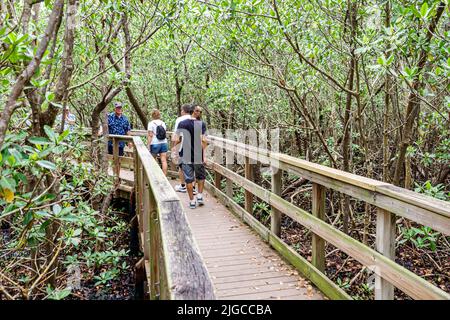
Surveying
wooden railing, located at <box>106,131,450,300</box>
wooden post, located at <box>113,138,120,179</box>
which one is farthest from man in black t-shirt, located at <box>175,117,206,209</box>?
wooden post, located at <box>113,138,120,179</box>

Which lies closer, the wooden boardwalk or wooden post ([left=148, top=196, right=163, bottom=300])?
wooden post ([left=148, top=196, right=163, bottom=300])

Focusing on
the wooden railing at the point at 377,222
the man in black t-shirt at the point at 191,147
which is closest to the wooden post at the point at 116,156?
the man in black t-shirt at the point at 191,147

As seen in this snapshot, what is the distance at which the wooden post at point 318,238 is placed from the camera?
12.0 feet

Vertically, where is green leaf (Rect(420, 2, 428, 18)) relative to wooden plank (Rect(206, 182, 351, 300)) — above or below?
above

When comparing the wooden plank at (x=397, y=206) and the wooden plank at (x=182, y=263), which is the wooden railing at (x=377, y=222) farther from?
the wooden plank at (x=182, y=263)

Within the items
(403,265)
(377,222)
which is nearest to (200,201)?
(403,265)

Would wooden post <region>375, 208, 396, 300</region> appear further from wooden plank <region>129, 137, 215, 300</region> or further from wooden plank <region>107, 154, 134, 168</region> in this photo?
wooden plank <region>107, 154, 134, 168</region>

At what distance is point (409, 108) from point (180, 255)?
4.42 m

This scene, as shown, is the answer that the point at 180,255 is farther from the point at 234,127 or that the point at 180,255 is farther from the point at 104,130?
the point at 234,127

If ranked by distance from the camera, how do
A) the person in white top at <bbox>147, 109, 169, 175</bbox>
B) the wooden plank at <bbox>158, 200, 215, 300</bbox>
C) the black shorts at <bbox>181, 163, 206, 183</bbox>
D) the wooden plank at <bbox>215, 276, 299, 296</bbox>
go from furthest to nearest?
the person in white top at <bbox>147, 109, 169, 175</bbox>
the black shorts at <bbox>181, 163, 206, 183</bbox>
the wooden plank at <bbox>215, 276, 299, 296</bbox>
the wooden plank at <bbox>158, 200, 215, 300</bbox>

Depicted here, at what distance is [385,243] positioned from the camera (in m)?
2.74

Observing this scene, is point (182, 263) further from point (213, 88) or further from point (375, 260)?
point (213, 88)

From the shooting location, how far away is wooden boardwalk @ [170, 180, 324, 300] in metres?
3.51

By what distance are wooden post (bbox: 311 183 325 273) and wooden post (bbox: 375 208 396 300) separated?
0.91m
